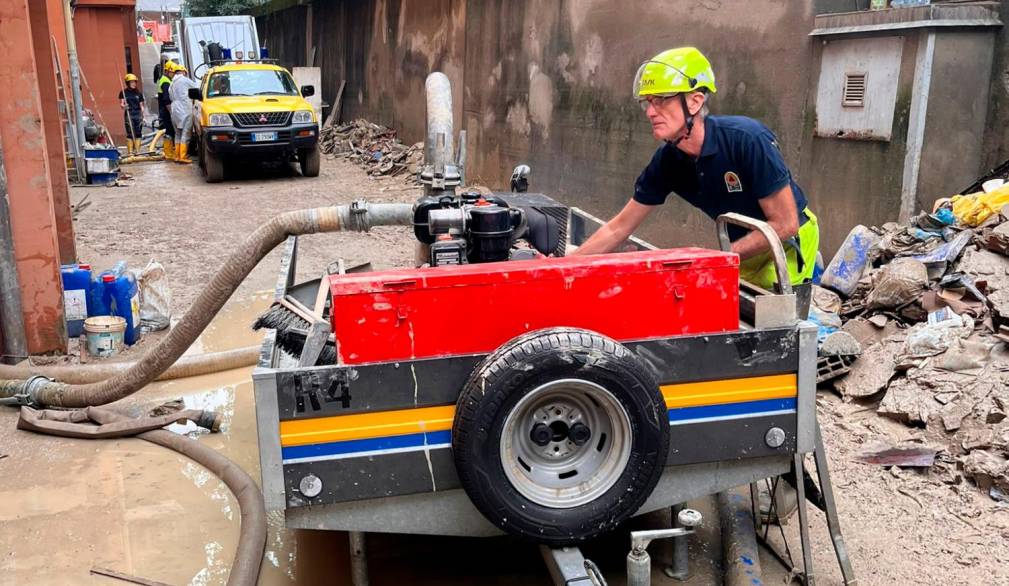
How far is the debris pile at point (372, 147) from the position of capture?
16.4 meters

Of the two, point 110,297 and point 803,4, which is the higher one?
point 803,4

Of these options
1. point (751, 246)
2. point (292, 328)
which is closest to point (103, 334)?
point (292, 328)

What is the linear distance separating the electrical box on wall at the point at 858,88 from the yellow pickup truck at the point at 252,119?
10094 mm

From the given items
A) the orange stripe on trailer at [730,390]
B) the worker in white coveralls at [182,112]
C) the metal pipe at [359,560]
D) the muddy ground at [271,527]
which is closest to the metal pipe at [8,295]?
the muddy ground at [271,527]

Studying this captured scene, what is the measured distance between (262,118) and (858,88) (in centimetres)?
1063

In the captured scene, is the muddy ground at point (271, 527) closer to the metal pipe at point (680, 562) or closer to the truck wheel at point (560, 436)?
the metal pipe at point (680, 562)

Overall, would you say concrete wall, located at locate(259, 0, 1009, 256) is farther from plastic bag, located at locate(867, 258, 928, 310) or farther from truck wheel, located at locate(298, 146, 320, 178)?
truck wheel, located at locate(298, 146, 320, 178)

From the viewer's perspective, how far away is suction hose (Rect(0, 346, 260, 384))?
5.56 meters

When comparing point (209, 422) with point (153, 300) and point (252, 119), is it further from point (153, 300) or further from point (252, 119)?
point (252, 119)

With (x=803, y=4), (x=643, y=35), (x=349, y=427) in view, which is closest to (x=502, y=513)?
(x=349, y=427)

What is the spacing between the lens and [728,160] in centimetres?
381

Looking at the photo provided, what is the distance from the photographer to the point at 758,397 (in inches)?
120

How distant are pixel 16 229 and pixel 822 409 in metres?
5.40

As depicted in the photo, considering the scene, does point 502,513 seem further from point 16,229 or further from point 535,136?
point 535,136
